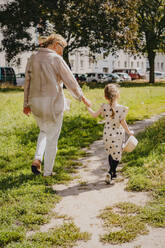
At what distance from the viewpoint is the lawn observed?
11.5 feet

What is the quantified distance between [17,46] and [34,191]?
26691 mm

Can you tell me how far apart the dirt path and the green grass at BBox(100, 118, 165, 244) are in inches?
3.8

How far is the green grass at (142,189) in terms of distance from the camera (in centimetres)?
355

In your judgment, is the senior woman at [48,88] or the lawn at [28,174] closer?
the lawn at [28,174]

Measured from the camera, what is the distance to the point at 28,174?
17.9 ft

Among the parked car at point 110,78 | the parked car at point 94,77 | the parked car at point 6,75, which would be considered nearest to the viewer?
the parked car at point 6,75

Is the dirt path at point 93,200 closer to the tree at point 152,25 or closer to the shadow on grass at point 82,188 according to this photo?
the shadow on grass at point 82,188

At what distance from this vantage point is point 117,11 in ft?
86.0

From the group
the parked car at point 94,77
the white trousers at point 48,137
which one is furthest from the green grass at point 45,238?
the parked car at point 94,77

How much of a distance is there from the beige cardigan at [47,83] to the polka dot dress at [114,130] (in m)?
0.49

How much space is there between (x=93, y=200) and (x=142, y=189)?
764 millimetres

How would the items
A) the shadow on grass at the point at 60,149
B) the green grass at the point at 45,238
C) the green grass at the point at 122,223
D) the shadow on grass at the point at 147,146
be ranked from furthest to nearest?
the shadow on grass at the point at 147,146 < the shadow on grass at the point at 60,149 < the green grass at the point at 122,223 < the green grass at the point at 45,238

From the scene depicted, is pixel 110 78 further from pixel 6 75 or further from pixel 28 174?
pixel 28 174

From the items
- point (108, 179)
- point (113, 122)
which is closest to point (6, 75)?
point (113, 122)
